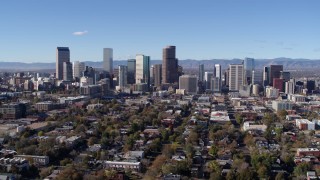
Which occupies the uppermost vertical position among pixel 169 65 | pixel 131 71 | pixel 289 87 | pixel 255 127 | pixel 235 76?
pixel 169 65

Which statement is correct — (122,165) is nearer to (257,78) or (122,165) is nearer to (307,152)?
(307,152)

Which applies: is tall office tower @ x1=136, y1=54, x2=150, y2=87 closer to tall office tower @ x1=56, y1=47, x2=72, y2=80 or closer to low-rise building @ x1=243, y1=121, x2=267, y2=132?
tall office tower @ x1=56, y1=47, x2=72, y2=80

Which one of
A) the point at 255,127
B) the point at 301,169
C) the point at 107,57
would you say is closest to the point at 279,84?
the point at 255,127

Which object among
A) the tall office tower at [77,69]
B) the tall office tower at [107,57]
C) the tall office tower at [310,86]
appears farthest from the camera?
the tall office tower at [107,57]

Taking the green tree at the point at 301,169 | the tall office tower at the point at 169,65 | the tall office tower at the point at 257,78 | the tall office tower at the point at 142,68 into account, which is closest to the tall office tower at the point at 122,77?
the tall office tower at the point at 142,68

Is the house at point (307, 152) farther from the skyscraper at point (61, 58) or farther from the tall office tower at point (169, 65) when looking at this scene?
the skyscraper at point (61, 58)

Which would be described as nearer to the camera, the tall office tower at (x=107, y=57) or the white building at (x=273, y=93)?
the white building at (x=273, y=93)

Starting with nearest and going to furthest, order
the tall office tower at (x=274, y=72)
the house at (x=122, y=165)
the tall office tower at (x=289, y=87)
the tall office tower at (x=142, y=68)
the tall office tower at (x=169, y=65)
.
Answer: the house at (x=122, y=165), the tall office tower at (x=289, y=87), the tall office tower at (x=274, y=72), the tall office tower at (x=169, y=65), the tall office tower at (x=142, y=68)

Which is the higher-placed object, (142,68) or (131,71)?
(142,68)

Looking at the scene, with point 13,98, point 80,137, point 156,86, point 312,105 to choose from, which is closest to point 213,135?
point 80,137
